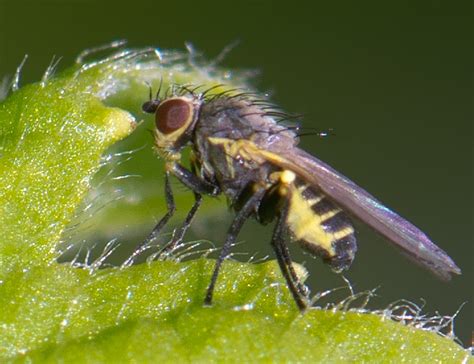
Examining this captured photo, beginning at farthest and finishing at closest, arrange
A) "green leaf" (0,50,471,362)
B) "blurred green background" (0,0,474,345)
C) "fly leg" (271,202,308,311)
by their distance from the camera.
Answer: "blurred green background" (0,0,474,345), "fly leg" (271,202,308,311), "green leaf" (0,50,471,362)

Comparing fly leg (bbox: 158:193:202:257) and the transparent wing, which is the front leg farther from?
the transparent wing

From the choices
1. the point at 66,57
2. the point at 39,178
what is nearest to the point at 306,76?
the point at 66,57

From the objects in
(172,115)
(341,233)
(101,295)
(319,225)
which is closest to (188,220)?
(172,115)

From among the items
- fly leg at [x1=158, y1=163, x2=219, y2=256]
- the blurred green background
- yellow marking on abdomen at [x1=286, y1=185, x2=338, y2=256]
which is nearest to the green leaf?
fly leg at [x1=158, y1=163, x2=219, y2=256]

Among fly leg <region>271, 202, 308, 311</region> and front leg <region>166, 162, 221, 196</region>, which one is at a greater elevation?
front leg <region>166, 162, 221, 196</region>

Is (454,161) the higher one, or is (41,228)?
(41,228)

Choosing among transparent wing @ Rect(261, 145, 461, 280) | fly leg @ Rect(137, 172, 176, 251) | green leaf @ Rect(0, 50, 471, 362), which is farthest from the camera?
fly leg @ Rect(137, 172, 176, 251)

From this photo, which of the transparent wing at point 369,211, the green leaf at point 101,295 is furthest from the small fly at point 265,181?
the green leaf at point 101,295

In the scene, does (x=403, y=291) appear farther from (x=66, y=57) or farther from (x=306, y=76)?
(x=66, y=57)
